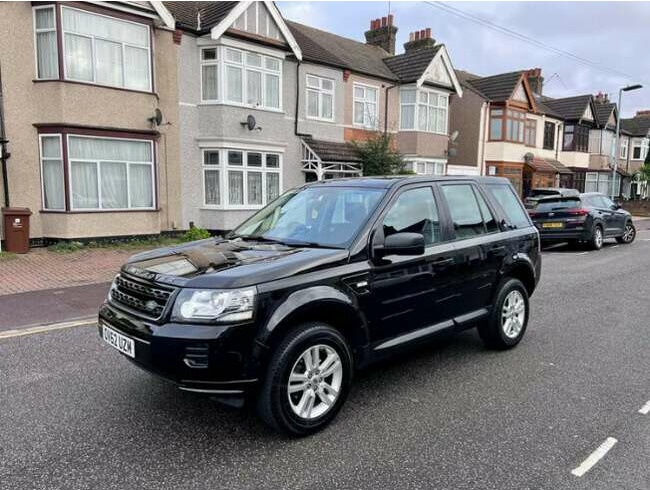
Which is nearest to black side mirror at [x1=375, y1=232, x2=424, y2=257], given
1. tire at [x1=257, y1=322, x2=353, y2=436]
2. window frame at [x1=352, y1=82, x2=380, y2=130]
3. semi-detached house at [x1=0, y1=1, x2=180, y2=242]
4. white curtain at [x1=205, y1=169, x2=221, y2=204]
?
tire at [x1=257, y1=322, x2=353, y2=436]

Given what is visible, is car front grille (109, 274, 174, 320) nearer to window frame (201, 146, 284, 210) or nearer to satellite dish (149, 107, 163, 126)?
satellite dish (149, 107, 163, 126)

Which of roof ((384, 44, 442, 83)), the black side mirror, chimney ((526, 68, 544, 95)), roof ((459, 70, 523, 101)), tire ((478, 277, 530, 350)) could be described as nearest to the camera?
the black side mirror

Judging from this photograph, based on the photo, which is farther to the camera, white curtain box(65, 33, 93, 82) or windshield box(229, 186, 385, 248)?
white curtain box(65, 33, 93, 82)

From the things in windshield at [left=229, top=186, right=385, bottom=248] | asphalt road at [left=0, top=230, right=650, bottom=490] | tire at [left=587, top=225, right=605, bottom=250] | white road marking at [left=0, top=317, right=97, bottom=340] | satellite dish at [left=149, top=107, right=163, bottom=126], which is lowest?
white road marking at [left=0, top=317, right=97, bottom=340]

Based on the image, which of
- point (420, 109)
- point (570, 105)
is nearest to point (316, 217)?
point (420, 109)

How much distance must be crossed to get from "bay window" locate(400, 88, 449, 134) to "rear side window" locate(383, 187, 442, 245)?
1852 cm

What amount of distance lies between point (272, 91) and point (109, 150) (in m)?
6.02

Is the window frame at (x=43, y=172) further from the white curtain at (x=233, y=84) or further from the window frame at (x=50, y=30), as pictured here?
the white curtain at (x=233, y=84)

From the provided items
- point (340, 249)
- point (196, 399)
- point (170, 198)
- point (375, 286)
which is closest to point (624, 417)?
point (375, 286)

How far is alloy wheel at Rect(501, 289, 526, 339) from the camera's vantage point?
5.37 metres

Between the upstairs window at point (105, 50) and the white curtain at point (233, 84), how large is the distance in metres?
2.46

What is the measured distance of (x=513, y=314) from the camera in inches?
216

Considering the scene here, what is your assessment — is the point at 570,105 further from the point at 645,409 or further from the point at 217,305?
the point at 217,305

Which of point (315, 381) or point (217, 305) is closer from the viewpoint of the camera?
point (217, 305)
